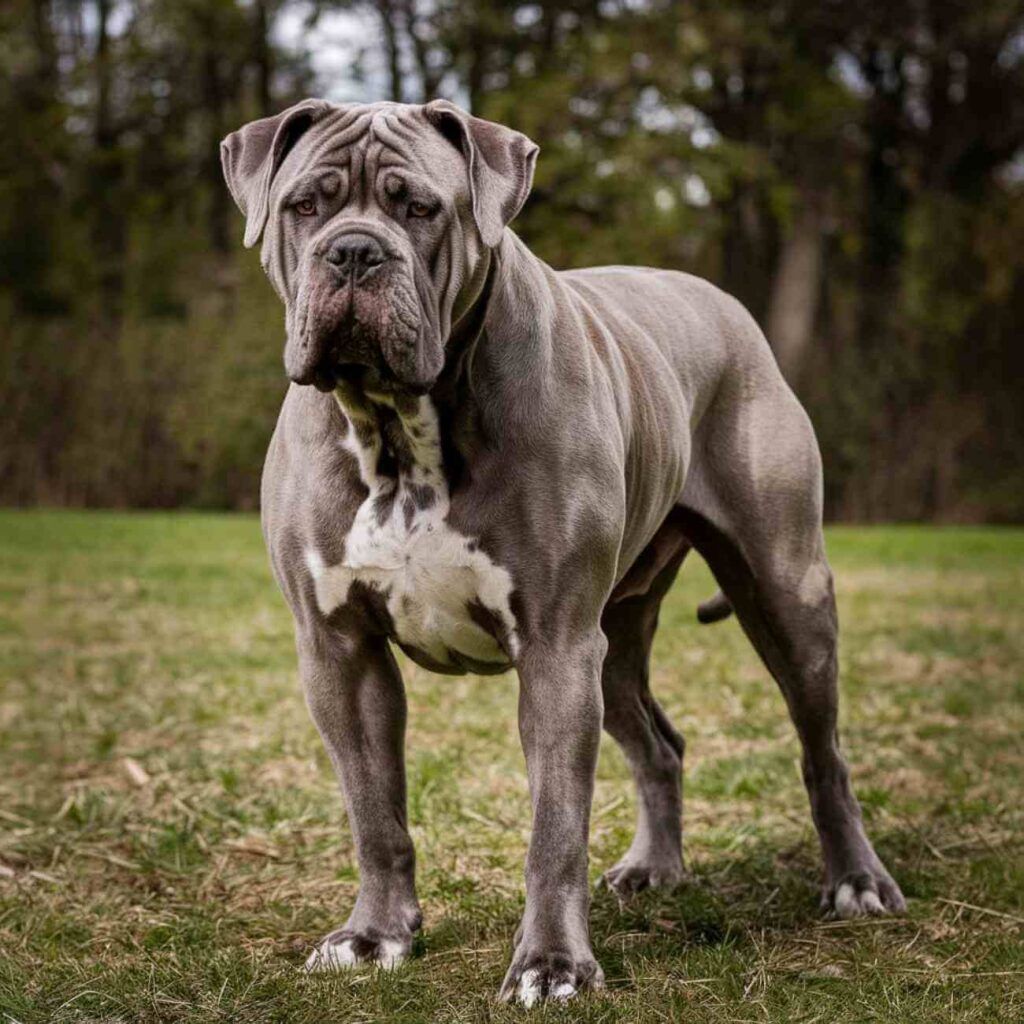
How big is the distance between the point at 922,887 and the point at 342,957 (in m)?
1.71

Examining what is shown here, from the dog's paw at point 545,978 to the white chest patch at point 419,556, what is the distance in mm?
636

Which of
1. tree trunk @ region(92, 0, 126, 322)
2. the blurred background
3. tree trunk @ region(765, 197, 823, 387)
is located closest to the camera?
the blurred background

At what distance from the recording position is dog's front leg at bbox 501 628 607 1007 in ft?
10.5

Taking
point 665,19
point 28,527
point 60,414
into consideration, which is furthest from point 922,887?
point 665,19

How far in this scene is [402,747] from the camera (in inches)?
143

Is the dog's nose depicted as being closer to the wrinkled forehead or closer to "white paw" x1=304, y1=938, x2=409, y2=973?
the wrinkled forehead

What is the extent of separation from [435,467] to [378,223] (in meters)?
0.53

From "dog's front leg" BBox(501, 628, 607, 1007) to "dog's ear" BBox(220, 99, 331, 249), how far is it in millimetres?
1088

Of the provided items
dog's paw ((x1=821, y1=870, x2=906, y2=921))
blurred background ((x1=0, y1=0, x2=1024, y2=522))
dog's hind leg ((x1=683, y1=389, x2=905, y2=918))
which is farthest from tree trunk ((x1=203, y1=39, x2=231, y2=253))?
dog's paw ((x1=821, y1=870, x2=906, y2=921))

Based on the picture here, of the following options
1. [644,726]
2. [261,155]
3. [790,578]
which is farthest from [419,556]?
[644,726]

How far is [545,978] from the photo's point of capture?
3143 millimetres

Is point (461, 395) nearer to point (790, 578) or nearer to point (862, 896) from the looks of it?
point (790, 578)

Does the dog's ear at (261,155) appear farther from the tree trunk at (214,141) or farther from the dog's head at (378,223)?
the tree trunk at (214,141)

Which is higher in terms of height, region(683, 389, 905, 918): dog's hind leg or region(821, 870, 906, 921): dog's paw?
region(683, 389, 905, 918): dog's hind leg
